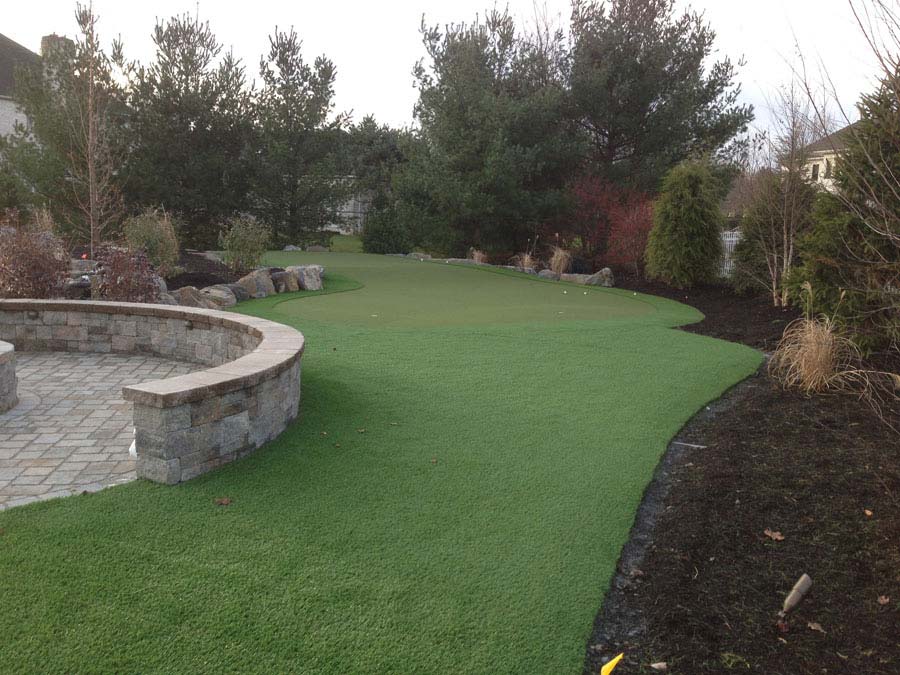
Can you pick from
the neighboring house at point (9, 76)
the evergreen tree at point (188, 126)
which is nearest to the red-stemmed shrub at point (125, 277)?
the evergreen tree at point (188, 126)

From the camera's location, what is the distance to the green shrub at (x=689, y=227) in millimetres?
13195

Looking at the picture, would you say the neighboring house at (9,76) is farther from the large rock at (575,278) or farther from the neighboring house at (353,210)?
the large rock at (575,278)

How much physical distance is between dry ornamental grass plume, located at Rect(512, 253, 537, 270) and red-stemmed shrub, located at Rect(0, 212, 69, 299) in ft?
37.8

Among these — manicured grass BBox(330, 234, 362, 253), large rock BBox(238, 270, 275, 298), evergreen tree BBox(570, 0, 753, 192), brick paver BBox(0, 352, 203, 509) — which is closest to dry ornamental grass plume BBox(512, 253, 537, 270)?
evergreen tree BBox(570, 0, 753, 192)

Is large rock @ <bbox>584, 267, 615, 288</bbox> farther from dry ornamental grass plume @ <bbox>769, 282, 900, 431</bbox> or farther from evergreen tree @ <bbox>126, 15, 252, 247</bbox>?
evergreen tree @ <bbox>126, 15, 252, 247</bbox>

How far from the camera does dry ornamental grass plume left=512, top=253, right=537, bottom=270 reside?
17953 millimetres

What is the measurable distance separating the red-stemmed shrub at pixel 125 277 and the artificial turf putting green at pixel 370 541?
3721 millimetres

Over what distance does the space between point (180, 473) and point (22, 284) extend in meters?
5.84

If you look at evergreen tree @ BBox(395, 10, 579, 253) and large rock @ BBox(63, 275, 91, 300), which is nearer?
large rock @ BBox(63, 275, 91, 300)

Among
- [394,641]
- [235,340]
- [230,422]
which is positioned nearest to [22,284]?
[235,340]

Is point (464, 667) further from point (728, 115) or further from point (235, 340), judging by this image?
point (728, 115)

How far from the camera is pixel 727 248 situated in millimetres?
14289

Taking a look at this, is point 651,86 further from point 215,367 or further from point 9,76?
point 9,76

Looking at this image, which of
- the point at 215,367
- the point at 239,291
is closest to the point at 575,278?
the point at 239,291
